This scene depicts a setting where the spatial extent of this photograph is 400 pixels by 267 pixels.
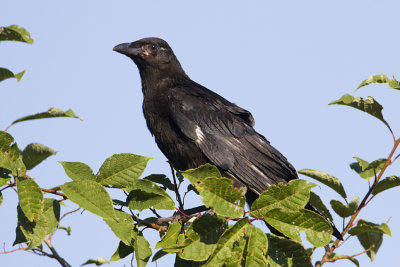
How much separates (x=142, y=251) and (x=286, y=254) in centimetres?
82

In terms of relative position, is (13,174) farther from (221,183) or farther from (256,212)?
(256,212)

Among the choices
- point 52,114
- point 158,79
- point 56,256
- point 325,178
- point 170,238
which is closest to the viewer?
point 170,238

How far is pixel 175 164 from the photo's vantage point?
199 inches

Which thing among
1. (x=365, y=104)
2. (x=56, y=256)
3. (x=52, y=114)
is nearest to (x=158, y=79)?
(x=56, y=256)

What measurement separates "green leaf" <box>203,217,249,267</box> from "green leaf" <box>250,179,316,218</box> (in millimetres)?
106

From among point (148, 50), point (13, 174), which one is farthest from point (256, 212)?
point (148, 50)

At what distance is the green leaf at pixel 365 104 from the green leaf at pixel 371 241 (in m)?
0.75

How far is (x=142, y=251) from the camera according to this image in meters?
2.95

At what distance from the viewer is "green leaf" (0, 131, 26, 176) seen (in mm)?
2490

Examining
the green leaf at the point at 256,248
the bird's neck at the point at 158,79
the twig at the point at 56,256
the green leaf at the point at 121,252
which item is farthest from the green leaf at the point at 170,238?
the bird's neck at the point at 158,79

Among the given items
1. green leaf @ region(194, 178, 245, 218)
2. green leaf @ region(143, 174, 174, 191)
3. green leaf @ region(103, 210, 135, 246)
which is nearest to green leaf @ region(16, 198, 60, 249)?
green leaf @ region(103, 210, 135, 246)

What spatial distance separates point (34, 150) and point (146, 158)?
0.64 m

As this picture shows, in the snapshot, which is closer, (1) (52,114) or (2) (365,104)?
(1) (52,114)

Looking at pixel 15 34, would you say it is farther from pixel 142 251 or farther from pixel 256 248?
pixel 256 248
